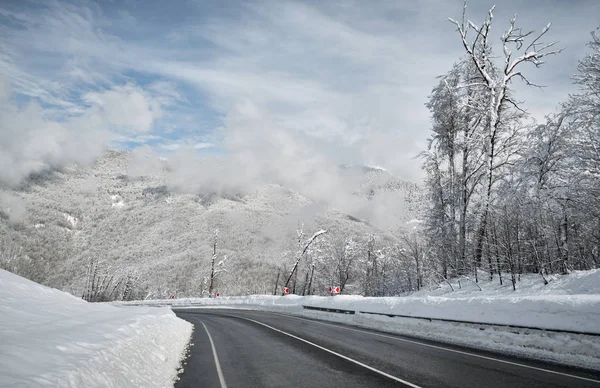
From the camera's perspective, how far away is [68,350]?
16.1ft

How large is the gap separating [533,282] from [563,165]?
19.3 feet

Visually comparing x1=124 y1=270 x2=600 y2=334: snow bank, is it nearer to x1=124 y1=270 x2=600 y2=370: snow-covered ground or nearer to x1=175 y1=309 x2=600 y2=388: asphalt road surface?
→ x1=124 y1=270 x2=600 y2=370: snow-covered ground

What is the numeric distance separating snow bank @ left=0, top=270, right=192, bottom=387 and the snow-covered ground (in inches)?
364

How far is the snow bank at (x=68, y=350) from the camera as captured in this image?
3.81 meters

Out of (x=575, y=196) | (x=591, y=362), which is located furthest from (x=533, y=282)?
(x=591, y=362)

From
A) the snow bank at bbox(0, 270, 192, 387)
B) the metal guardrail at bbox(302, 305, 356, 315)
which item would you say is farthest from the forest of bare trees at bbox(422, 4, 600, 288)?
the snow bank at bbox(0, 270, 192, 387)

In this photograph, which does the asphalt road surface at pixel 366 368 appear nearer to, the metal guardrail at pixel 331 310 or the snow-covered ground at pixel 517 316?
the snow-covered ground at pixel 517 316

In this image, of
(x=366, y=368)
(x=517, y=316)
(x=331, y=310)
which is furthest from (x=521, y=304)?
(x=331, y=310)

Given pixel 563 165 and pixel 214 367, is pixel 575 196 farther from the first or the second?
pixel 214 367

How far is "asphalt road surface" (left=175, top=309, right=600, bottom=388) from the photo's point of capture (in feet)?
19.5

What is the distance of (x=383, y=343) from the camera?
10617 mm

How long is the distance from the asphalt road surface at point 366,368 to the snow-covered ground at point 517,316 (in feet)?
4.17

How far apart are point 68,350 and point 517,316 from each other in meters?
11.2

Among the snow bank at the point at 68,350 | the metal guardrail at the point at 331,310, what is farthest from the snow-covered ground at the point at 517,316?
the snow bank at the point at 68,350
